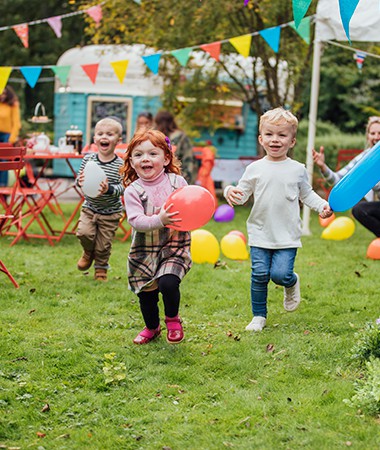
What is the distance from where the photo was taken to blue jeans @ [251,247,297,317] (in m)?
5.07

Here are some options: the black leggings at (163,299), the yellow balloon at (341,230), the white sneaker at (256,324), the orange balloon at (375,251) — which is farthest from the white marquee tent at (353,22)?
the black leggings at (163,299)

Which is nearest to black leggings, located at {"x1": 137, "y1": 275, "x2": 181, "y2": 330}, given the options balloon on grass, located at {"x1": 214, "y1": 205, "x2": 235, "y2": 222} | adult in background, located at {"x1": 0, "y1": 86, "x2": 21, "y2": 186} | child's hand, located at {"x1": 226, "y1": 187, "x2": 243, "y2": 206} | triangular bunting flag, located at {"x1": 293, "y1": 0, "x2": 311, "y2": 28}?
child's hand, located at {"x1": 226, "y1": 187, "x2": 243, "y2": 206}

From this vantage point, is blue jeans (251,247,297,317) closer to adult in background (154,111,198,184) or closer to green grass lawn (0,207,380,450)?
green grass lawn (0,207,380,450)

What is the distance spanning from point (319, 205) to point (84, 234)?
251 cm

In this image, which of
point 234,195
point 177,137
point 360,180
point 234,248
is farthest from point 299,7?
point 177,137

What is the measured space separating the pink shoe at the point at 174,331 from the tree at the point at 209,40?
7298 millimetres

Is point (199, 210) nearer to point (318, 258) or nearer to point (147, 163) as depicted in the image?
point (147, 163)

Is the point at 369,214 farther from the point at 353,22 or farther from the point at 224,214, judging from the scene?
the point at 224,214

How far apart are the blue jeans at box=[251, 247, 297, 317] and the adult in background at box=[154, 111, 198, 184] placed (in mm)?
5142

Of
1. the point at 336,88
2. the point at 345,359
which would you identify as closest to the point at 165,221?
the point at 345,359

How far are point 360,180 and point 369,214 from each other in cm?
385

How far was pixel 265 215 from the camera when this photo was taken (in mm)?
5102

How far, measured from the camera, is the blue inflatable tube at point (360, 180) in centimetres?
425

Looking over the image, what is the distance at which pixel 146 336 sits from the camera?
4871 millimetres
